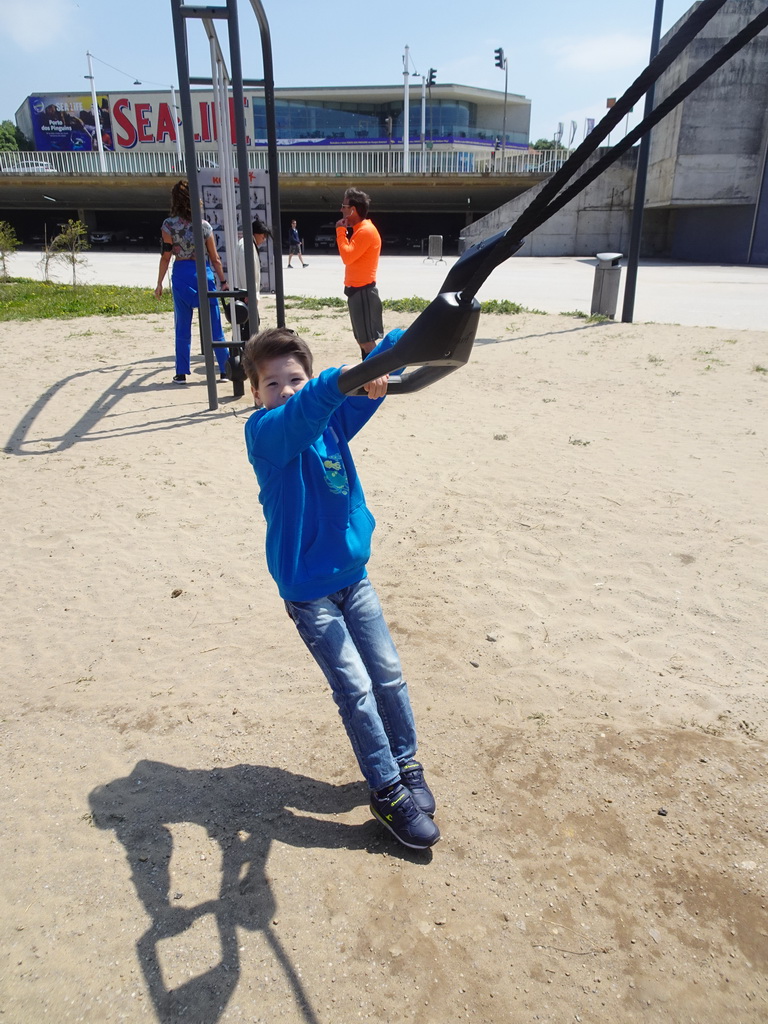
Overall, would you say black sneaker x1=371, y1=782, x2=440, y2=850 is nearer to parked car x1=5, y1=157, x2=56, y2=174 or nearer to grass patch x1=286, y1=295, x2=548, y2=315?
grass patch x1=286, y1=295, x2=548, y2=315

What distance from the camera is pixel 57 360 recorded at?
8.71 meters

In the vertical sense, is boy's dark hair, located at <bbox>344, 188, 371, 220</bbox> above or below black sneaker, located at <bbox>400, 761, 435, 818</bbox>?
above

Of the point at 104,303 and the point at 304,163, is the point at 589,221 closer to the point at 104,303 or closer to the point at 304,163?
the point at 304,163

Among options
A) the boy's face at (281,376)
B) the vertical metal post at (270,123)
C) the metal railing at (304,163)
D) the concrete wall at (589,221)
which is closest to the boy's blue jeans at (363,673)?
the boy's face at (281,376)

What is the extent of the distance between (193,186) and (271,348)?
502 centimetres

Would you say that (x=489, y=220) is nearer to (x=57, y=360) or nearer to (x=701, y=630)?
(x=57, y=360)

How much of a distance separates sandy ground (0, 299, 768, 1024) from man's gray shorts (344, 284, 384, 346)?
2858 millimetres

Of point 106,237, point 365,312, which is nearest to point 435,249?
point 106,237

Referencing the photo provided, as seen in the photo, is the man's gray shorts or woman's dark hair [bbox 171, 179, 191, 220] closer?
woman's dark hair [bbox 171, 179, 191, 220]

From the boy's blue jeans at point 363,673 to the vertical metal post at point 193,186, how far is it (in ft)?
16.4

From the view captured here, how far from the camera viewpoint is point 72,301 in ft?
43.1

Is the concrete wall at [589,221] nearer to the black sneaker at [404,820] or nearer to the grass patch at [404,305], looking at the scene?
the grass patch at [404,305]

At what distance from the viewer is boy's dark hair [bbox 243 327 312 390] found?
202 centimetres

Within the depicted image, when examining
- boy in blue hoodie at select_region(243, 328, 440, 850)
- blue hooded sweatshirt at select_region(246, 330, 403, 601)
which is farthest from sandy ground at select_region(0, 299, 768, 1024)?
blue hooded sweatshirt at select_region(246, 330, 403, 601)
